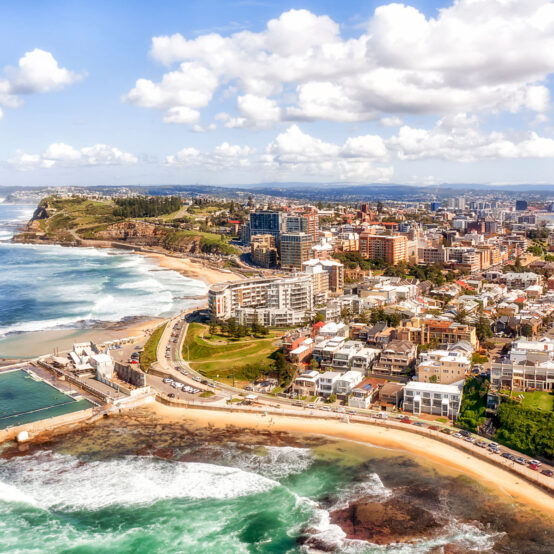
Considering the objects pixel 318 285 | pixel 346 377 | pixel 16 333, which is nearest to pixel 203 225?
pixel 318 285

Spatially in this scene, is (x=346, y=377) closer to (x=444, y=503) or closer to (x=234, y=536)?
(x=444, y=503)

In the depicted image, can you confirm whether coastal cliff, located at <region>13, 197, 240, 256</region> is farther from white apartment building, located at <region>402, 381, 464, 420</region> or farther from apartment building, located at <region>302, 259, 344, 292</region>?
white apartment building, located at <region>402, 381, 464, 420</region>

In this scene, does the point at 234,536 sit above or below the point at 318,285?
below

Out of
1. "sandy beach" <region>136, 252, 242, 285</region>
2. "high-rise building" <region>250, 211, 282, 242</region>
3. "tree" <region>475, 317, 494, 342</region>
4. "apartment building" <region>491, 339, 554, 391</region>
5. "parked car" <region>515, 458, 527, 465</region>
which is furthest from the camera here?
"high-rise building" <region>250, 211, 282, 242</region>

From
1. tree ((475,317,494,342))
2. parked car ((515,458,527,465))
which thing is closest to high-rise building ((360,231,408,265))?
tree ((475,317,494,342))

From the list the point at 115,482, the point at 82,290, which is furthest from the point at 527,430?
the point at 82,290

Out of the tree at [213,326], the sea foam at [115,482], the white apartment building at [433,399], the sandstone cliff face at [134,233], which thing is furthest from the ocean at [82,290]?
the white apartment building at [433,399]

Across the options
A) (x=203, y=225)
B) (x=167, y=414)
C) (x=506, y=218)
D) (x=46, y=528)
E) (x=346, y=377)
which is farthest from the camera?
(x=506, y=218)
